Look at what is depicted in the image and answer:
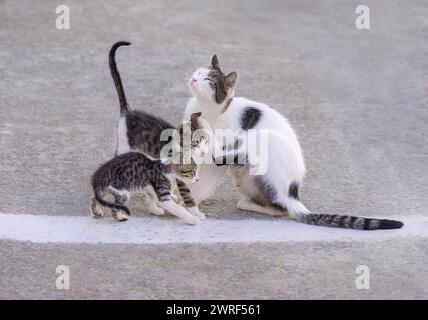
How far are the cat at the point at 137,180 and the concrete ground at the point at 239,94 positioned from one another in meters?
0.18

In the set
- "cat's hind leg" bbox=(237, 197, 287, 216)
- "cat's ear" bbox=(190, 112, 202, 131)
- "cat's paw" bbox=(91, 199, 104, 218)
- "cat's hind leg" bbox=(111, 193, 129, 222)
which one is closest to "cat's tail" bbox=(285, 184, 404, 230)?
"cat's hind leg" bbox=(237, 197, 287, 216)

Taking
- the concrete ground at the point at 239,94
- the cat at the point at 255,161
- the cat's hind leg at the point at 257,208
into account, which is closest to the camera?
the concrete ground at the point at 239,94

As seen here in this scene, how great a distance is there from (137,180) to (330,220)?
115 centimetres

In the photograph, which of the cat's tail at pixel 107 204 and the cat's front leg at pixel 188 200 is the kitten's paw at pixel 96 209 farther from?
the cat's front leg at pixel 188 200

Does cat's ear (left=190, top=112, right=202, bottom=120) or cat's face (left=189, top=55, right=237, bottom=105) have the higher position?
cat's face (left=189, top=55, right=237, bottom=105)

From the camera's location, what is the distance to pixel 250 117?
4895 millimetres

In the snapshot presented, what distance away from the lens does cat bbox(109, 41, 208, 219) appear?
182 inches

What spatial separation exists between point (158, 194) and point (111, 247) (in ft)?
1.58

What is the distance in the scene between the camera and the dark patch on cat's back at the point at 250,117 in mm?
4855

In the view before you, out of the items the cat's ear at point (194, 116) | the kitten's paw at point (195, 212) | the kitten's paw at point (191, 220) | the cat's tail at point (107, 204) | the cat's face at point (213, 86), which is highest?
the cat's face at point (213, 86)

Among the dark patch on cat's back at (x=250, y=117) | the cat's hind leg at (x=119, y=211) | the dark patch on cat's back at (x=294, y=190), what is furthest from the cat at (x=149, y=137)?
the dark patch on cat's back at (x=294, y=190)

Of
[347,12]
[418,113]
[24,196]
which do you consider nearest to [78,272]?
[24,196]

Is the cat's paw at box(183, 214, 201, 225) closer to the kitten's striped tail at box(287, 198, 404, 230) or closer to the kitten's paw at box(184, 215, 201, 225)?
the kitten's paw at box(184, 215, 201, 225)

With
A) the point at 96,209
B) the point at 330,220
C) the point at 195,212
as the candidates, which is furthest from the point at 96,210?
the point at 330,220
